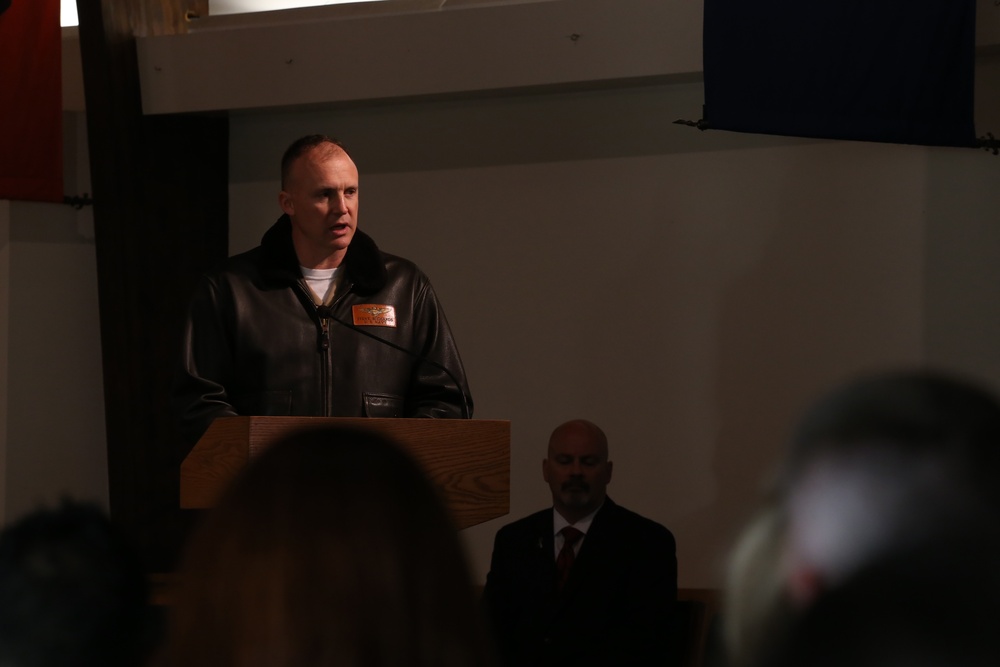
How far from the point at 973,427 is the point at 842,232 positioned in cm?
434

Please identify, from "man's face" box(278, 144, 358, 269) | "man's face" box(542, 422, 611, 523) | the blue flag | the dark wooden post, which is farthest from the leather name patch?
the dark wooden post

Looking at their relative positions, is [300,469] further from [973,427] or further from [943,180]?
[943,180]

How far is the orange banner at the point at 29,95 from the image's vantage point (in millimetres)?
5355

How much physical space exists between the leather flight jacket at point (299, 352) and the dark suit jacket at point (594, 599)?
1.11 meters

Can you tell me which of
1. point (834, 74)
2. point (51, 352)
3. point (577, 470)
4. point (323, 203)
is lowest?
point (577, 470)

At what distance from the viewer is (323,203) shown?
9.85 feet

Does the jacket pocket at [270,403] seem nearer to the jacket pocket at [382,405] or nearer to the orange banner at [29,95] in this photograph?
the jacket pocket at [382,405]

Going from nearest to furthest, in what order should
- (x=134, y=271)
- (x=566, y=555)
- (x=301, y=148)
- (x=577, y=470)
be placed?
(x=301, y=148), (x=566, y=555), (x=577, y=470), (x=134, y=271)

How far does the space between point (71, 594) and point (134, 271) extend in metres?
4.41

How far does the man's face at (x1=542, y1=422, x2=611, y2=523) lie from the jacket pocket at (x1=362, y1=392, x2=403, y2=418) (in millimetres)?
1324

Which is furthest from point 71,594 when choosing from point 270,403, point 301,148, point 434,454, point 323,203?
point 301,148

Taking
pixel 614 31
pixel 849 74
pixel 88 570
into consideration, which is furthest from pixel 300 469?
pixel 614 31

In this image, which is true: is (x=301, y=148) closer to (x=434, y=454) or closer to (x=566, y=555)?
(x=434, y=454)

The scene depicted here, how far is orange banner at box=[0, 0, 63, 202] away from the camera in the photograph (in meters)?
5.36
